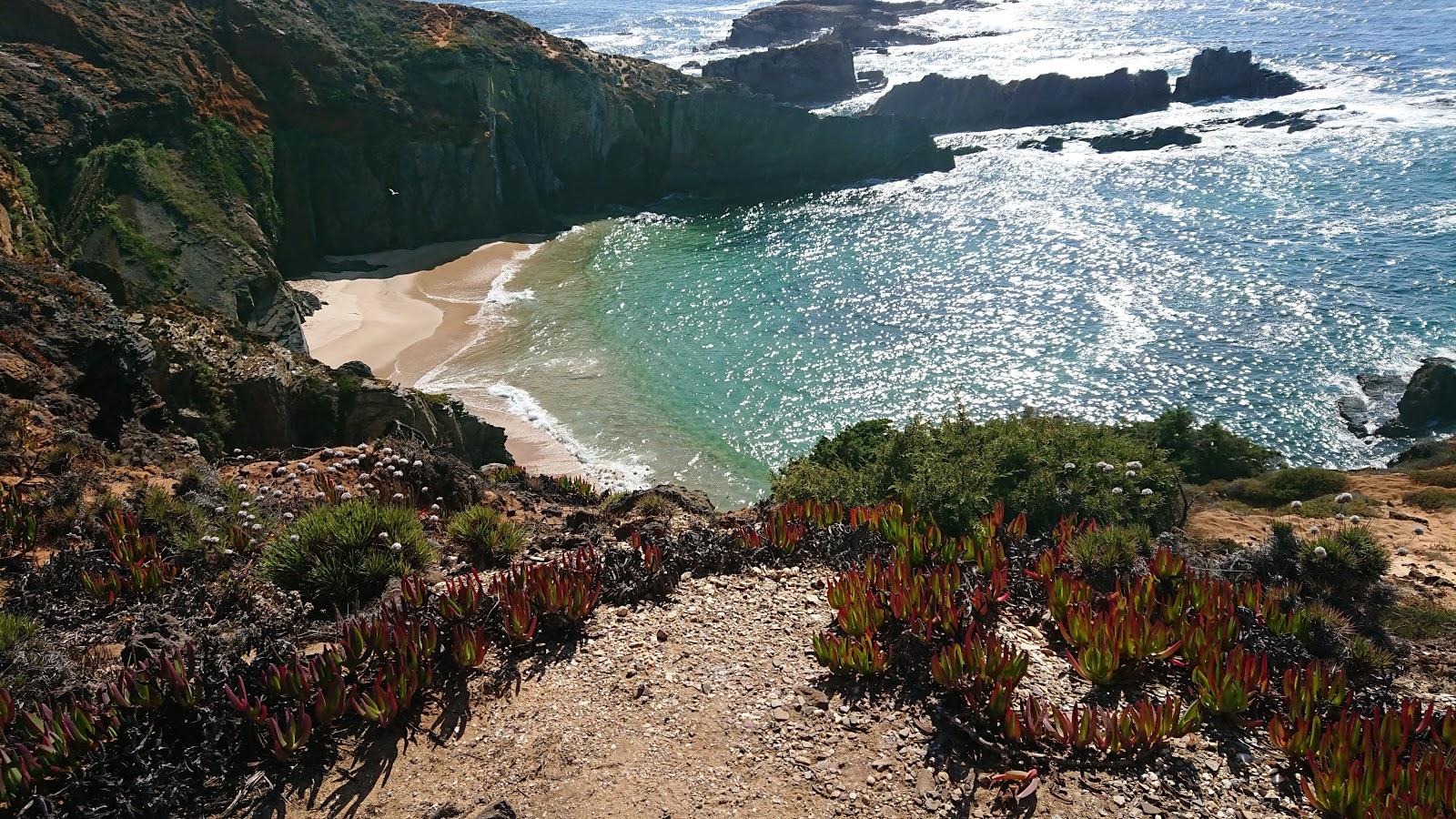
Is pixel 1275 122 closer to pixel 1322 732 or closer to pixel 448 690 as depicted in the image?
pixel 1322 732

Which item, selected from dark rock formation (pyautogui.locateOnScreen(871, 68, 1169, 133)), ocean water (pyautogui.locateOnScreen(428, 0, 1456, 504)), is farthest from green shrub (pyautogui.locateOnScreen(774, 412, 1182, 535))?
dark rock formation (pyautogui.locateOnScreen(871, 68, 1169, 133))

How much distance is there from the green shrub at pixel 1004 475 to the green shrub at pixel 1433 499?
21.1 feet

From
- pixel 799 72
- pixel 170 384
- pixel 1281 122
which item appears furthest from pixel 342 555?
pixel 799 72

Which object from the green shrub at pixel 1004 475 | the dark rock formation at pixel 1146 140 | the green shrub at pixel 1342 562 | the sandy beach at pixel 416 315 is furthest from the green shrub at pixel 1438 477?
the dark rock formation at pixel 1146 140

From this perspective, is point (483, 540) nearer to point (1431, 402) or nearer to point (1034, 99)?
point (1431, 402)

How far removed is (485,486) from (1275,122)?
64486 millimetres

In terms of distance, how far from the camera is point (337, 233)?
4394 cm

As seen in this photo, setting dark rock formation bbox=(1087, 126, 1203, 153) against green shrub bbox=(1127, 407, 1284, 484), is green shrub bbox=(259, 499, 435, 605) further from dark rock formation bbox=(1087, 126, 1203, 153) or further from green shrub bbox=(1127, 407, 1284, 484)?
dark rock formation bbox=(1087, 126, 1203, 153)

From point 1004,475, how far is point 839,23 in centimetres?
11278

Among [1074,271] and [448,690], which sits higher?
[448,690]

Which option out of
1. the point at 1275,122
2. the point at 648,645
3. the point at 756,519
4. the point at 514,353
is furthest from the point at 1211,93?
the point at 648,645

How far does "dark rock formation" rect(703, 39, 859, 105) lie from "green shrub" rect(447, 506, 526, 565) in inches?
3045

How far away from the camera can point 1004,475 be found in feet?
50.1

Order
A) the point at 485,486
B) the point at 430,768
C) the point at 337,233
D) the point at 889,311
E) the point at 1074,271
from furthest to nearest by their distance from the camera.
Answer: the point at 337,233
the point at 1074,271
the point at 889,311
the point at 485,486
the point at 430,768
